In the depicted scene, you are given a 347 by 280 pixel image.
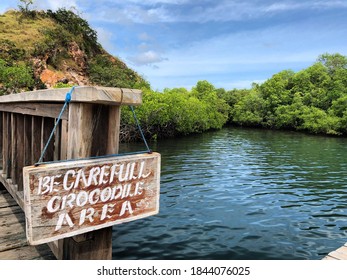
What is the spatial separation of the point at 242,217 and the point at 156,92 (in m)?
26.8

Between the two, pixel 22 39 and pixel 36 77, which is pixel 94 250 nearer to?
pixel 36 77

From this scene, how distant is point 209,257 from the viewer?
6.57 m

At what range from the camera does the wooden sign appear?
2.45 metres

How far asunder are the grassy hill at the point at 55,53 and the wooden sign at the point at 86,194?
30.3m

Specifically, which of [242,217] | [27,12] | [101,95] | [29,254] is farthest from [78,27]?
[101,95]

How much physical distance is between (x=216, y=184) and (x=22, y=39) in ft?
128

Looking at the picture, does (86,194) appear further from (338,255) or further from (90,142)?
(338,255)

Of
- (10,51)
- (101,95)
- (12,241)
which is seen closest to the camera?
(101,95)

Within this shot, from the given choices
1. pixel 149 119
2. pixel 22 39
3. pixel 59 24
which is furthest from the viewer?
pixel 59 24

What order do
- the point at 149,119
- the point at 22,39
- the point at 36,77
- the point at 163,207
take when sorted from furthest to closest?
the point at 22,39, the point at 36,77, the point at 149,119, the point at 163,207

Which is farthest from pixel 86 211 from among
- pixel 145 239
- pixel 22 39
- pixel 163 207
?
pixel 22 39

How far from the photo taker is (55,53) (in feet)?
142

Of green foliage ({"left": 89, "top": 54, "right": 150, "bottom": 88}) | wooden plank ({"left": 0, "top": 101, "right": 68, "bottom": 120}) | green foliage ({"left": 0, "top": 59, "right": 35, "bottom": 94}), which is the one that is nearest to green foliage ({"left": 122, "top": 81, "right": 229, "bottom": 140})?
green foliage ({"left": 89, "top": 54, "right": 150, "bottom": 88})

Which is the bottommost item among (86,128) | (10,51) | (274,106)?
(86,128)
